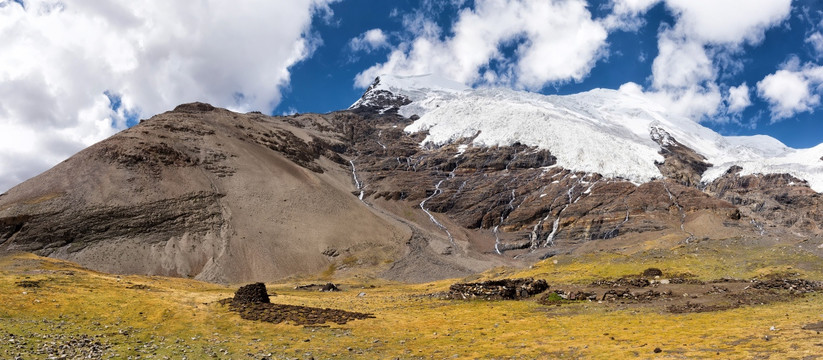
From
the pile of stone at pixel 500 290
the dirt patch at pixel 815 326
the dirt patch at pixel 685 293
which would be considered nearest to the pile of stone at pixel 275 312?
the pile of stone at pixel 500 290

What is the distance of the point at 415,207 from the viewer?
18912 cm

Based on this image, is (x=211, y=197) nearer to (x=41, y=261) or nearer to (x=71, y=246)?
(x=71, y=246)

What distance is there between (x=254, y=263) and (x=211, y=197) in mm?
30264

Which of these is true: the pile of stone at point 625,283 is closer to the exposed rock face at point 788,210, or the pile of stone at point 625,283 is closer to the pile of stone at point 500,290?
the pile of stone at point 500,290

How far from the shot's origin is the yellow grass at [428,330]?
20.6 meters

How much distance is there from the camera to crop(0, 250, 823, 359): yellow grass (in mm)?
20578

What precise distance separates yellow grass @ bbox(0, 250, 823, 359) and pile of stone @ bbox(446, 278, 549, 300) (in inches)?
74.1

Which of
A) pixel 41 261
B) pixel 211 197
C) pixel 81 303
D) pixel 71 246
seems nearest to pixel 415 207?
pixel 211 197

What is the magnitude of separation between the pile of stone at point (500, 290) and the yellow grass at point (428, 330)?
188 centimetres

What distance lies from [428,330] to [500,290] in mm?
13525

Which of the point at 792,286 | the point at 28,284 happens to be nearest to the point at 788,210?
the point at 792,286

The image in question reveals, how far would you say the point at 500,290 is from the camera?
131 feet

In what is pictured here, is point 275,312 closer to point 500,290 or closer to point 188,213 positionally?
point 500,290

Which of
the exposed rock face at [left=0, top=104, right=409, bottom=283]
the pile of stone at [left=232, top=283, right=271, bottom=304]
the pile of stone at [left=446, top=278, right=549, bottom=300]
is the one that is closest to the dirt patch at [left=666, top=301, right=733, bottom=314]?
the pile of stone at [left=446, top=278, right=549, bottom=300]
